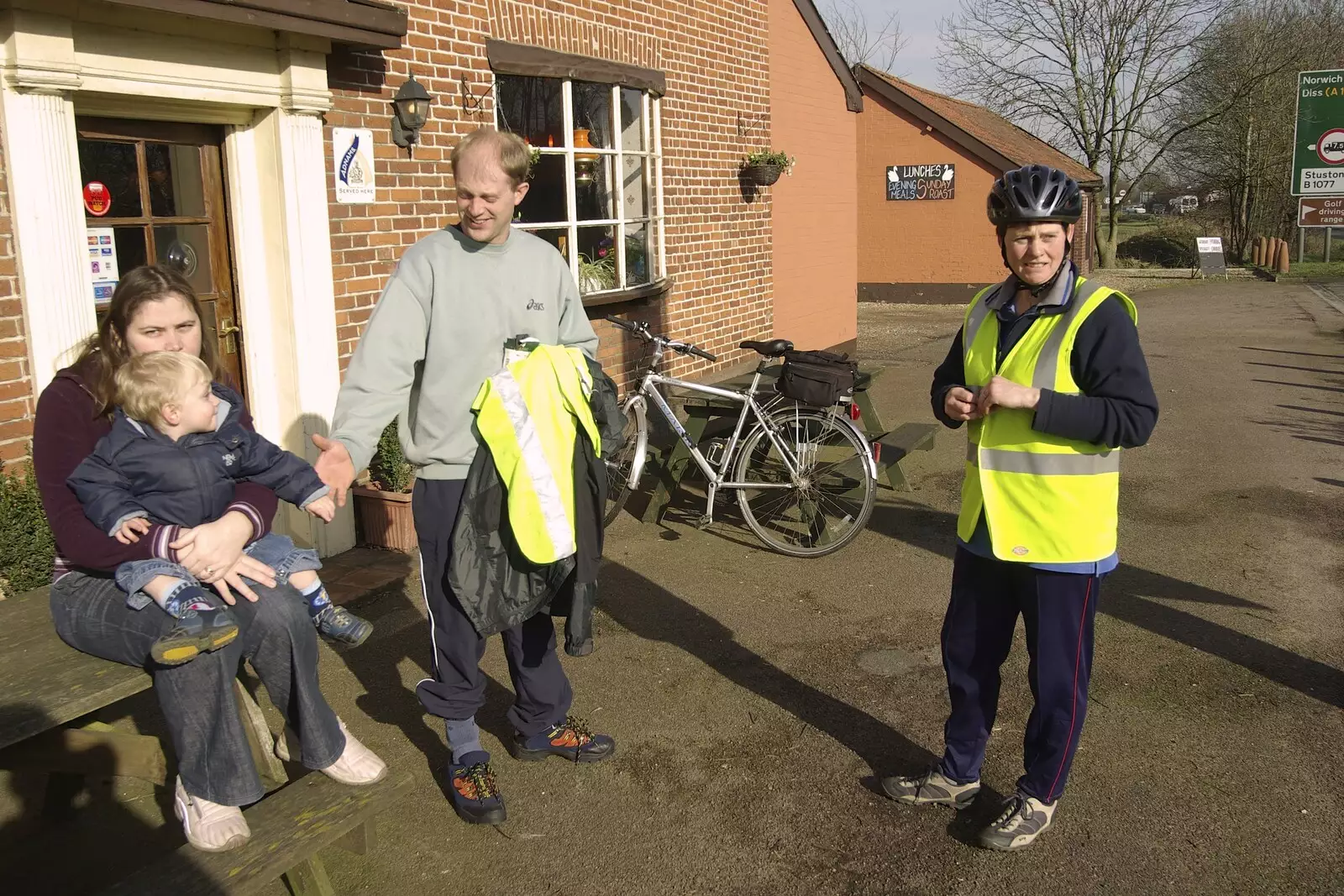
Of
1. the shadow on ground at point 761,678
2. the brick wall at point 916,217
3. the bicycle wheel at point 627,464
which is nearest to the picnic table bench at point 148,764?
the shadow on ground at point 761,678

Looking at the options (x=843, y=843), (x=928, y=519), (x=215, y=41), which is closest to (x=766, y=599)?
(x=928, y=519)

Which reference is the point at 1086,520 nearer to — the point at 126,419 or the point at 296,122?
the point at 126,419

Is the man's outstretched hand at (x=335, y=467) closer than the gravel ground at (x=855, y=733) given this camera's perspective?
Yes

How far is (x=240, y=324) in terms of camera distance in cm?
580

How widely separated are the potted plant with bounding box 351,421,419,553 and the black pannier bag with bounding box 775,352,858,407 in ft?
6.97

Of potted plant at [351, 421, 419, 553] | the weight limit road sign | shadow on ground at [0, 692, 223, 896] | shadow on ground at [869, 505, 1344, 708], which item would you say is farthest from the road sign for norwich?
shadow on ground at [0, 692, 223, 896]

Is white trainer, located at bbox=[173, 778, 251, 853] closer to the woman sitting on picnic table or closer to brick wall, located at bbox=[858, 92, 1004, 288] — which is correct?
the woman sitting on picnic table

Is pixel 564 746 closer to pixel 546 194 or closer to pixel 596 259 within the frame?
pixel 546 194

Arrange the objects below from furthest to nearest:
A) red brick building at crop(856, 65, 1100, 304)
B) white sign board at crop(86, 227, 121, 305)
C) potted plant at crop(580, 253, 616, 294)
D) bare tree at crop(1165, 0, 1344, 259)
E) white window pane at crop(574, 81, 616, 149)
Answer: bare tree at crop(1165, 0, 1344, 259)
red brick building at crop(856, 65, 1100, 304)
potted plant at crop(580, 253, 616, 294)
white window pane at crop(574, 81, 616, 149)
white sign board at crop(86, 227, 121, 305)

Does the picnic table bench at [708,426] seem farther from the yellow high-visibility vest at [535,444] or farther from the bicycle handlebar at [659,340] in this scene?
the yellow high-visibility vest at [535,444]

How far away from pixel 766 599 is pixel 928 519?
1.77m

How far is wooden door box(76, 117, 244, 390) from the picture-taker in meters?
5.12

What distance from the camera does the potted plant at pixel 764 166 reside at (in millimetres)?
10023

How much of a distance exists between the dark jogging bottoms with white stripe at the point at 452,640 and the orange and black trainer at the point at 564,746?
184 mm
